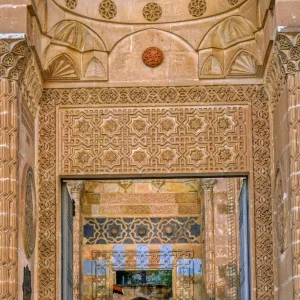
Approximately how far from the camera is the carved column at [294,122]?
9.90 meters

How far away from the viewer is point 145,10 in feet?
40.4

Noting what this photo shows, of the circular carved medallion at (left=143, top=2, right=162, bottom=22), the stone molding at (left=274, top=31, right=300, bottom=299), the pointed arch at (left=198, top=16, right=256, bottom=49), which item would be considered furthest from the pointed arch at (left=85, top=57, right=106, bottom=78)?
the stone molding at (left=274, top=31, right=300, bottom=299)

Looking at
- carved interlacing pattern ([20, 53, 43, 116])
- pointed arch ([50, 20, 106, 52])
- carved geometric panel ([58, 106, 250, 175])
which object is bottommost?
carved geometric panel ([58, 106, 250, 175])

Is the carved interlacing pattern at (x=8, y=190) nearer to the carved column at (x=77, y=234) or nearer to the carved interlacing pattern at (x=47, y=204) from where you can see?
the carved interlacing pattern at (x=47, y=204)

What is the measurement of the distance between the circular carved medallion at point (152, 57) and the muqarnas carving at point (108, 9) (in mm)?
661

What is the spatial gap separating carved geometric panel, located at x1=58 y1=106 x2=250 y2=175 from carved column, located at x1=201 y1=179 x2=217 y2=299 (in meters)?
6.10

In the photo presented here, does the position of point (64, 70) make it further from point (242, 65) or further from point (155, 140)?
point (242, 65)

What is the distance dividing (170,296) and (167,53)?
918cm

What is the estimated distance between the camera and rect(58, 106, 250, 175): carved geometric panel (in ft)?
38.8

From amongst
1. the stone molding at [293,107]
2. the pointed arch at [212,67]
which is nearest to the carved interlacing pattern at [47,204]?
the pointed arch at [212,67]

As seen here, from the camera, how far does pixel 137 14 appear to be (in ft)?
40.4

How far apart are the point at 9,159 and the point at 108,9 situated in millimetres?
2820

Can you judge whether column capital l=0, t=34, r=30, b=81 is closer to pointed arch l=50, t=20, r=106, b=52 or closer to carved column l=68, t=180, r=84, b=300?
pointed arch l=50, t=20, r=106, b=52

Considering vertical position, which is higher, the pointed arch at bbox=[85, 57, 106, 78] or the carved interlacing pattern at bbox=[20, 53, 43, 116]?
the pointed arch at bbox=[85, 57, 106, 78]
